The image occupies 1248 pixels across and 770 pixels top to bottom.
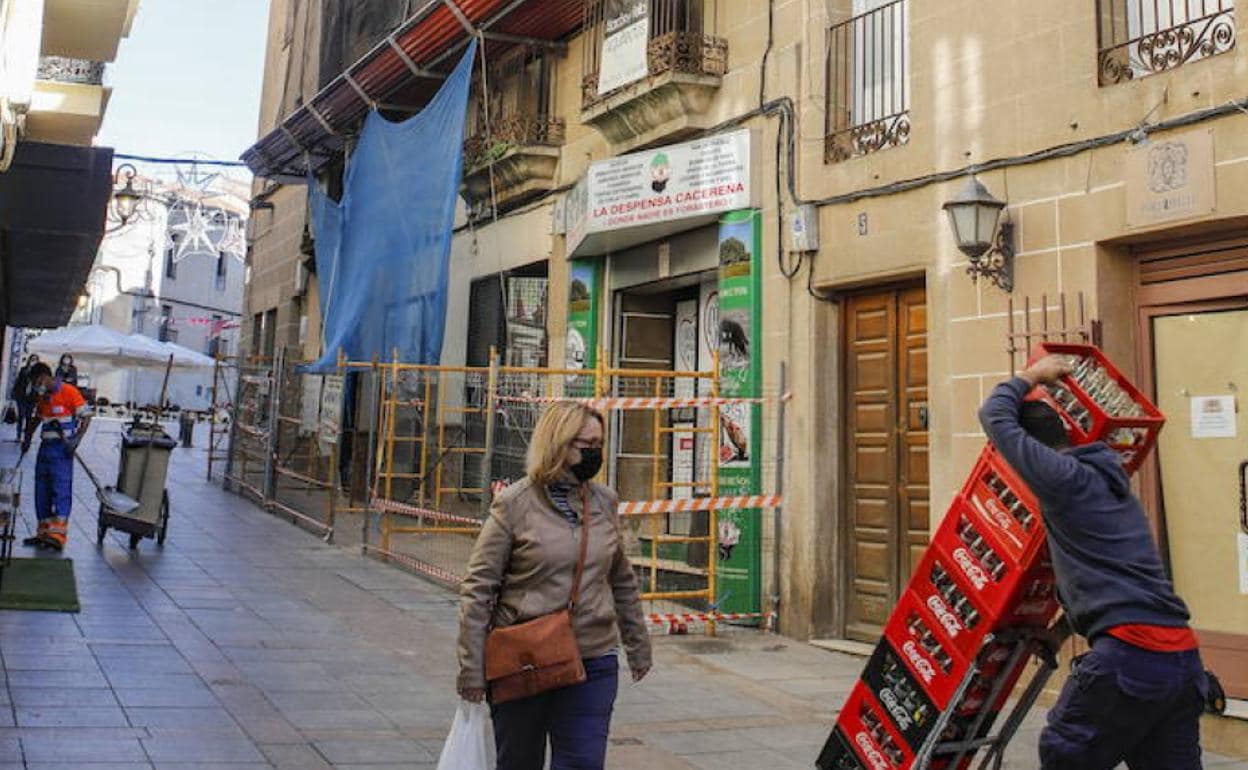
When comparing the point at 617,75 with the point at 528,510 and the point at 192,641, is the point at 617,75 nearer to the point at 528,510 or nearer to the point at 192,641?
the point at 192,641

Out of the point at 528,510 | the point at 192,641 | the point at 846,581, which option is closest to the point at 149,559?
the point at 192,641

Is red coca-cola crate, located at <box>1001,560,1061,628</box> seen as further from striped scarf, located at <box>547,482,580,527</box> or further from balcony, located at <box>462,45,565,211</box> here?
balcony, located at <box>462,45,565,211</box>

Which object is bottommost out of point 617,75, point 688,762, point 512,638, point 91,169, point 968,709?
point 688,762

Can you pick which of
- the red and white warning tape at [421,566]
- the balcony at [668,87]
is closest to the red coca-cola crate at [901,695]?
the red and white warning tape at [421,566]

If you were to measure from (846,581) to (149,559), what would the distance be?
6951 millimetres

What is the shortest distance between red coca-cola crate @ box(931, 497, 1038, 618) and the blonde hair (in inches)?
67.1

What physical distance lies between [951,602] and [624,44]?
8.47 meters

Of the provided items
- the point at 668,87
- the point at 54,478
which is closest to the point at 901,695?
the point at 668,87

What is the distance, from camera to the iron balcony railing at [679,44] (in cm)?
1065

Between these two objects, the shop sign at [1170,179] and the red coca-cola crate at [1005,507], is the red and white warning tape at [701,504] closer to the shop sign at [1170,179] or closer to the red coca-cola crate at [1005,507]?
the shop sign at [1170,179]

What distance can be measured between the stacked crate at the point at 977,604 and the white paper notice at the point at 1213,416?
2840 mm

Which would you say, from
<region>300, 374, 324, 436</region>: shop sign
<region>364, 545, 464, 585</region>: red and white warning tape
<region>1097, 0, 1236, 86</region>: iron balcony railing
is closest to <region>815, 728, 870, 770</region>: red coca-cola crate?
<region>1097, 0, 1236, 86</region>: iron balcony railing

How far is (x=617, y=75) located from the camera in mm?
11422

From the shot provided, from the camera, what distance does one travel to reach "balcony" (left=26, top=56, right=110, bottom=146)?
774 cm
